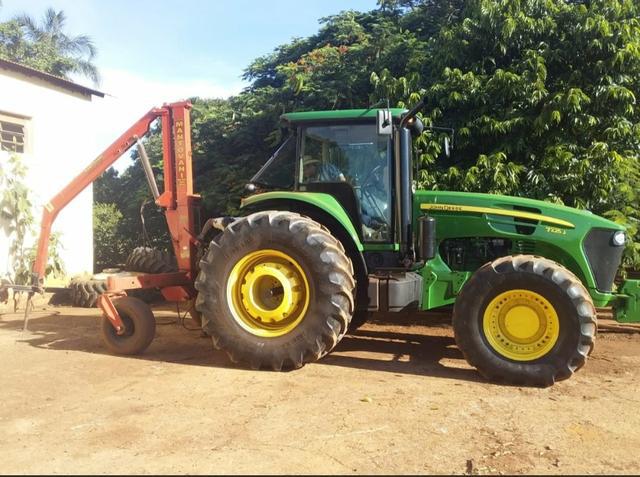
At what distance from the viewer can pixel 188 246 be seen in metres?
6.35

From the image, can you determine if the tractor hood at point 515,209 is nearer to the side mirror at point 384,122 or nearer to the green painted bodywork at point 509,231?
the green painted bodywork at point 509,231

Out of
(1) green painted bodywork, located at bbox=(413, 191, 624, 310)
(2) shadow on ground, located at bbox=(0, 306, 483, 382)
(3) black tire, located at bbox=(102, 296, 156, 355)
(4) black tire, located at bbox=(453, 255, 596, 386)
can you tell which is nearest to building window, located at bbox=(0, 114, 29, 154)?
(2) shadow on ground, located at bbox=(0, 306, 483, 382)

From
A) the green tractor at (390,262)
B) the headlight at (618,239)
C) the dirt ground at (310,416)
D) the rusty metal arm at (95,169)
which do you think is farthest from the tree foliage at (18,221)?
the headlight at (618,239)

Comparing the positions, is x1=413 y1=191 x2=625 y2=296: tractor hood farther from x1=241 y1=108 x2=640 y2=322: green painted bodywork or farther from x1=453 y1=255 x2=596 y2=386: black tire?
x1=453 y1=255 x2=596 y2=386: black tire

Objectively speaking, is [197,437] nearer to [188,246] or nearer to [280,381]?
[280,381]

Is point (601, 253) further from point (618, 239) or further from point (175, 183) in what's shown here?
point (175, 183)

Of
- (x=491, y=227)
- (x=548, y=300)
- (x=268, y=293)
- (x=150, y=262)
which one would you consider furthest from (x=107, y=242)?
(x=548, y=300)

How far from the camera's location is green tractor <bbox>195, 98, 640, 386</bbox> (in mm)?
4824

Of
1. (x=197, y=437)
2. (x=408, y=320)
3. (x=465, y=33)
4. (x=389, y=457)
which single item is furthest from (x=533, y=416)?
(x=465, y=33)

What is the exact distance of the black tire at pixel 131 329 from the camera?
19.4ft

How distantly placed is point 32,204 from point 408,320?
673 centimetres

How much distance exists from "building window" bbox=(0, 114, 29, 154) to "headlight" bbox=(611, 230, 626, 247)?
372 inches

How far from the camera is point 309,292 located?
5191 mm

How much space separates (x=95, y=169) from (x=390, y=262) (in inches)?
139
